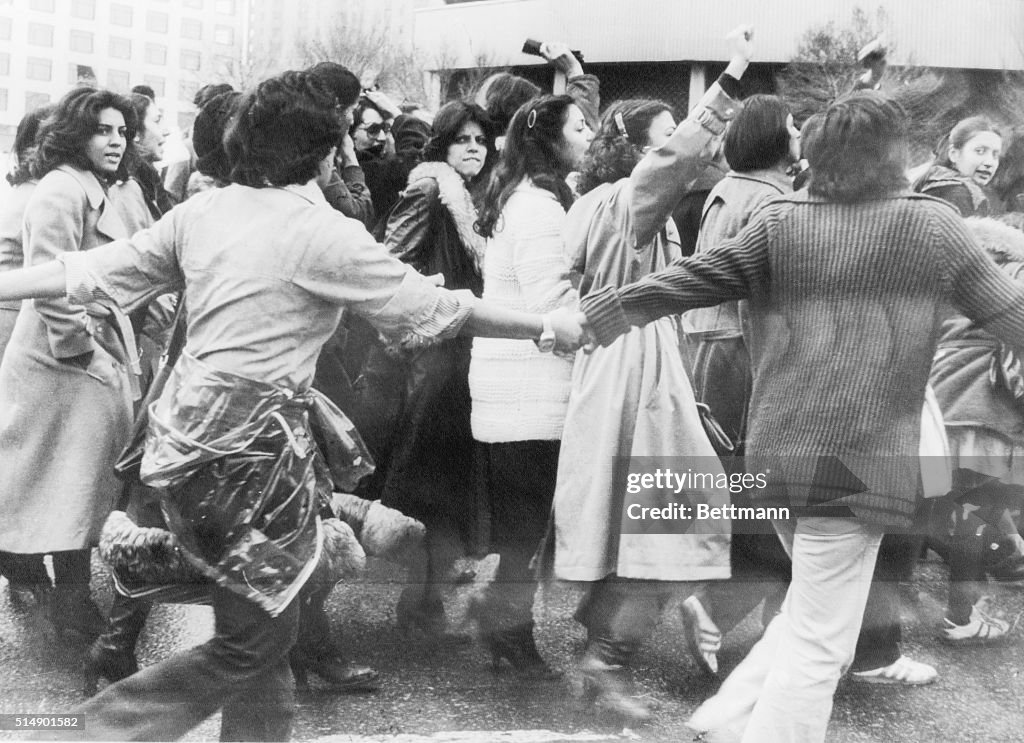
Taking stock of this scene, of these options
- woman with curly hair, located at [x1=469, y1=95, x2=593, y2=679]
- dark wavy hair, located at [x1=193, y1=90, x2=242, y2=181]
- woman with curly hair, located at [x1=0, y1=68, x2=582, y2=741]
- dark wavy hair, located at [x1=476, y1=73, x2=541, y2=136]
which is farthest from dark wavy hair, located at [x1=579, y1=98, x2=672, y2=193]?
dark wavy hair, located at [x1=193, y1=90, x2=242, y2=181]

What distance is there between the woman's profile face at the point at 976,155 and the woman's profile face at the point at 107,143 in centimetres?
255

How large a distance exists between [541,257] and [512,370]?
36 cm

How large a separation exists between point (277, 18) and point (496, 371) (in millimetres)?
1313

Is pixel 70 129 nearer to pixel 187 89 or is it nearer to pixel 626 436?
pixel 187 89

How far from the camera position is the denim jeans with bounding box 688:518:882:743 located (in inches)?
121

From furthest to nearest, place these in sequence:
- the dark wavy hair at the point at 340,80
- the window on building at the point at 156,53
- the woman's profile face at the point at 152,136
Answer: the woman's profile face at the point at 152,136 → the window on building at the point at 156,53 → the dark wavy hair at the point at 340,80

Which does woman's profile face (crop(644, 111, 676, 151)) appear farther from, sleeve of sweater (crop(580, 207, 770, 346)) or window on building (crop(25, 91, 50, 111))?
window on building (crop(25, 91, 50, 111))

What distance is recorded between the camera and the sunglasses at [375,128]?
15.9ft

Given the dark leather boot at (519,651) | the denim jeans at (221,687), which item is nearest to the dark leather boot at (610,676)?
the dark leather boot at (519,651)

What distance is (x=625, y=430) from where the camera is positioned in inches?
150

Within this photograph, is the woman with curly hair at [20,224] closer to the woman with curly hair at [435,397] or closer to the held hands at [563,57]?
the woman with curly hair at [435,397]

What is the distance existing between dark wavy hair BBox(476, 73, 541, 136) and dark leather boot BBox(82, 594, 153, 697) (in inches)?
74.1

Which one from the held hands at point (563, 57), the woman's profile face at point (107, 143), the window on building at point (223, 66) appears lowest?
the woman's profile face at point (107, 143)

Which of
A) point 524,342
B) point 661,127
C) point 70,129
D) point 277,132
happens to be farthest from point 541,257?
point 70,129
